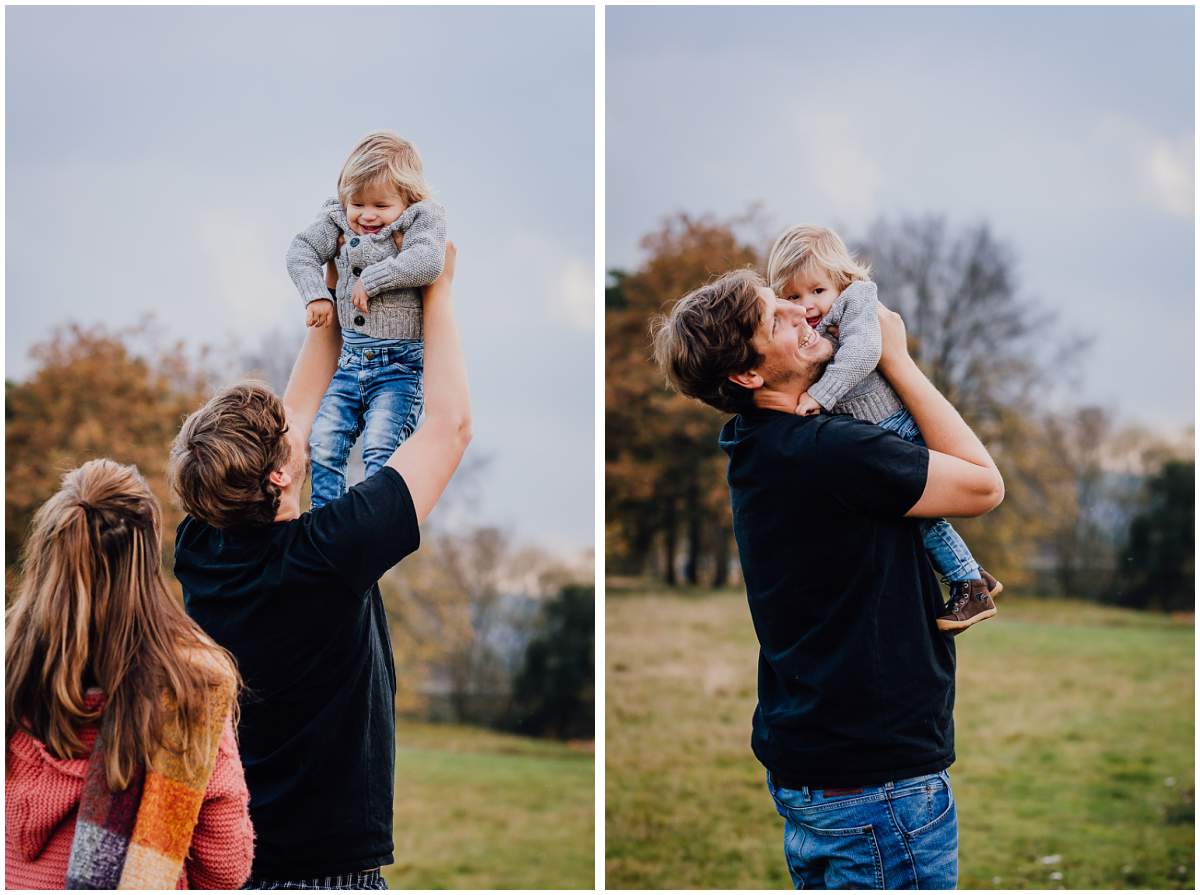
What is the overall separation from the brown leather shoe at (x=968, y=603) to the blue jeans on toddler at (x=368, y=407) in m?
0.97

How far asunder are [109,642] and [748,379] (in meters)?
0.98

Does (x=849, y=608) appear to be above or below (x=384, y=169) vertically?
below

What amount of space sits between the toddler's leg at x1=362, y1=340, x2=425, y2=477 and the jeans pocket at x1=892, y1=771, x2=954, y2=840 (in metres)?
1.03

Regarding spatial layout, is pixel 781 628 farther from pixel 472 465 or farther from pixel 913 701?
pixel 472 465

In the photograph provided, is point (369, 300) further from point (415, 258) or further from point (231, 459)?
point (231, 459)

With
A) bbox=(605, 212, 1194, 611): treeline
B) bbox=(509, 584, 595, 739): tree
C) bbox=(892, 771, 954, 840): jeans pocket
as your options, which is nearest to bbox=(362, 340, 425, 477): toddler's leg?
bbox=(892, 771, 954, 840): jeans pocket

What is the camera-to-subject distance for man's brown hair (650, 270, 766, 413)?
1846mm

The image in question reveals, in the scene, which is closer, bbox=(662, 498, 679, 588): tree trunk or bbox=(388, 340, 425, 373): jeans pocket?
bbox=(388, 340, 425, 373): jeans pocket

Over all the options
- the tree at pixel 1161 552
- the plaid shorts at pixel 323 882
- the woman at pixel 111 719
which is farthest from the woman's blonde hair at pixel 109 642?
the tree at pixel 1161 552

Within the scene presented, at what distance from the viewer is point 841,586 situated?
178 centimetres

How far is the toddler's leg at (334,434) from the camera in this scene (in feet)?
7.14

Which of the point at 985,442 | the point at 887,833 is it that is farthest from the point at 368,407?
the point at 985,442

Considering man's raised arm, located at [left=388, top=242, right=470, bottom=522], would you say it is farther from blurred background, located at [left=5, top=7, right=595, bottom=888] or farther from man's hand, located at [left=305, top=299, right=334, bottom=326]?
blurred background, located at [left=5, top=7, right=595, bottom=888]

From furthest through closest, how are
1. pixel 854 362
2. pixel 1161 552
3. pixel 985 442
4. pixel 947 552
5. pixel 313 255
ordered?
pixel 1161 552 → pixel 985 442 → pixel 313 255 → pixel 947 552 → pixel 854 362
